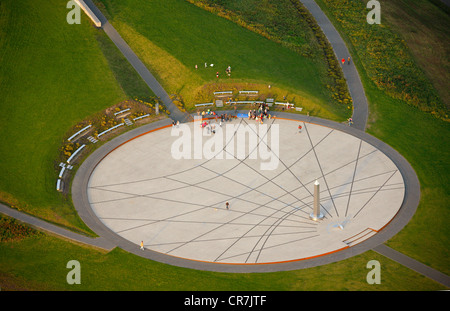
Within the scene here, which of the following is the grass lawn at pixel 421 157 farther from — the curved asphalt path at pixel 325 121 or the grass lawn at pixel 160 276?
the grass lawn at pixel 160 276

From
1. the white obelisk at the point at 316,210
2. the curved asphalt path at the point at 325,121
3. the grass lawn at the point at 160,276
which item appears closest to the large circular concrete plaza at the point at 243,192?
the white obelisk at the point at 316,210

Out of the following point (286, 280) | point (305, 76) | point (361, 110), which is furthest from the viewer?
point (305, 76)

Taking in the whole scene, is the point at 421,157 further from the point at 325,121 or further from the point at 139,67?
the point at 139,67

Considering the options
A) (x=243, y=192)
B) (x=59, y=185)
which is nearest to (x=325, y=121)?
(x=243, y=192)

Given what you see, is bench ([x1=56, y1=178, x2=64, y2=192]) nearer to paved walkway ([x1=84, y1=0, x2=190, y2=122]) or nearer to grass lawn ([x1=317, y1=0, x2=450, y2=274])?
paved walkway ([x1=84, y1=0, x2=190, y2=122])

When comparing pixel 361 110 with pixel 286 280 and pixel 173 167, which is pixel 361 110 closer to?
pixel 173 167

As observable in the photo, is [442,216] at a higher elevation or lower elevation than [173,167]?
lower

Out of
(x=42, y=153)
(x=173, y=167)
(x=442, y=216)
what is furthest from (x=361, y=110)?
(x=42, y=153)
